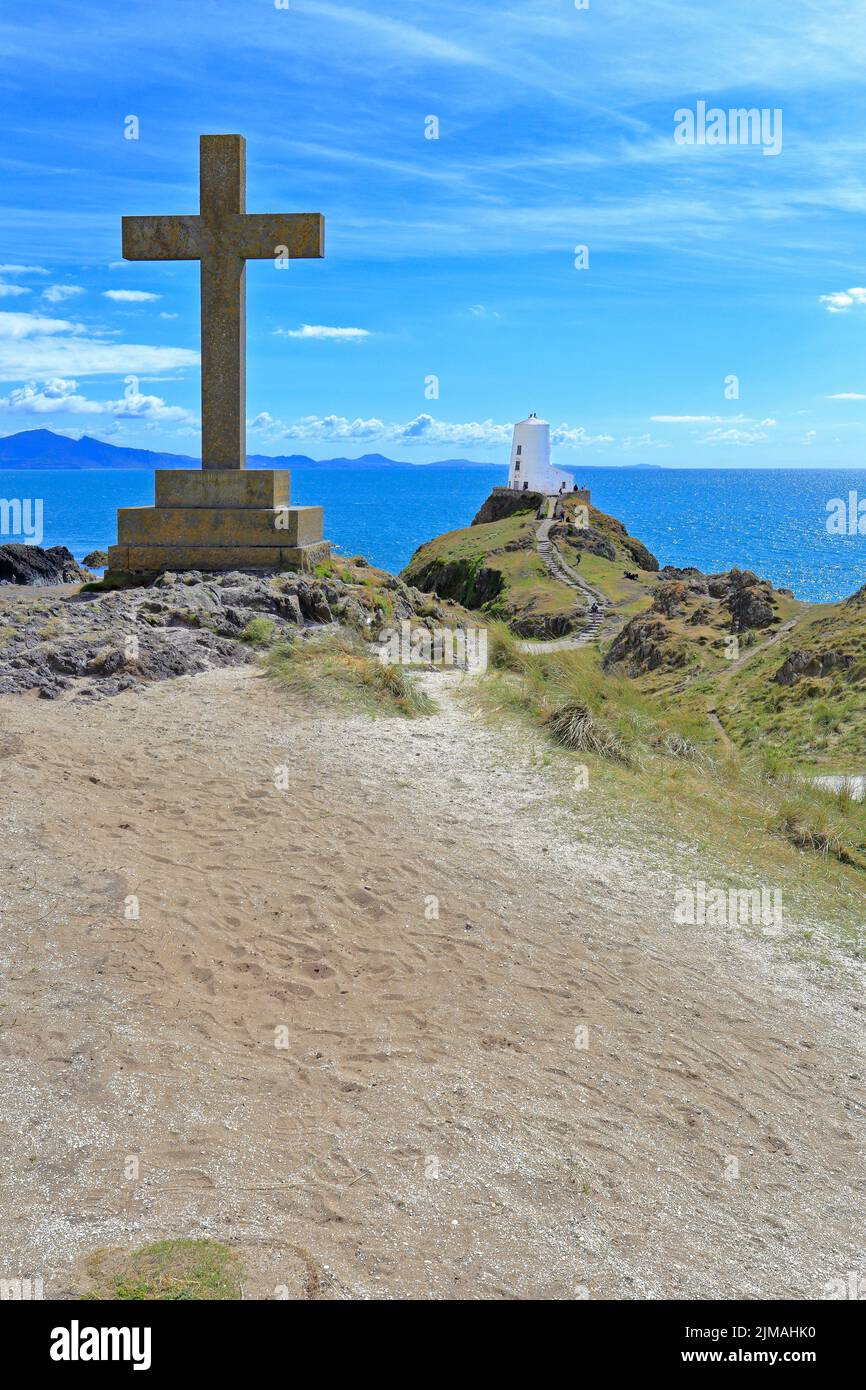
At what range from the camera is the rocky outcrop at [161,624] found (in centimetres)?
920

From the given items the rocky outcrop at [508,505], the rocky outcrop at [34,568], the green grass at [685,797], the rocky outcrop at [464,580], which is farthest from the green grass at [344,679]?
the rocky outcrop at [508,505]

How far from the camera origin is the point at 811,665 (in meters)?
28.6

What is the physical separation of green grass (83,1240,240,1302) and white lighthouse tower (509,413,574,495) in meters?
83.9

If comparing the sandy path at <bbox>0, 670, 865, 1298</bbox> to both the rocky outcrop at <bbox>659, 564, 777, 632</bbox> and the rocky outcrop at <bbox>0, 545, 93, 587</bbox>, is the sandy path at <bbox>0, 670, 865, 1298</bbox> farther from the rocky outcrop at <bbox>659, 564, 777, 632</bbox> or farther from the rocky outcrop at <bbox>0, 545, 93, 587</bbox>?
the rocky outcrop at <bbox>659, 564, 777, 632</bbox>

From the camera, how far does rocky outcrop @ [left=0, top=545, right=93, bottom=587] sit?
15.8 metres

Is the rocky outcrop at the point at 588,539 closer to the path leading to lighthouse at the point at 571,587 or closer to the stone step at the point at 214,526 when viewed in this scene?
the path leading to lighthouse at the point at 571,587

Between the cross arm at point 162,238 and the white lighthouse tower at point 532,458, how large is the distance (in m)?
73.9

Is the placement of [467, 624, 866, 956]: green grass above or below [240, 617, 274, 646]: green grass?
below

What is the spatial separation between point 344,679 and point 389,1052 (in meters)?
5.47

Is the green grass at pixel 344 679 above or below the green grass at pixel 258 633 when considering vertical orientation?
below

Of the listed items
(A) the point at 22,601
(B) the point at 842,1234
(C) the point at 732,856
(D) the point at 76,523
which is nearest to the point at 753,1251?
Answer: (B) the point at 842,1234

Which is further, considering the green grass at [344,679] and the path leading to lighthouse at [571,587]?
the path leading to lighthouse at [571,587]

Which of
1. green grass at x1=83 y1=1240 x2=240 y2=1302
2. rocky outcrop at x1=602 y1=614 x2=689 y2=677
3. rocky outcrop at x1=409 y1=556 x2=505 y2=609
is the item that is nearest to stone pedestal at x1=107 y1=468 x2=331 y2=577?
green grass at x1=83 y1=1240 x2=240 y2=1302

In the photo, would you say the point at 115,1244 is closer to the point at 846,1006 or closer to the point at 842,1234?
the point at 842,1234
